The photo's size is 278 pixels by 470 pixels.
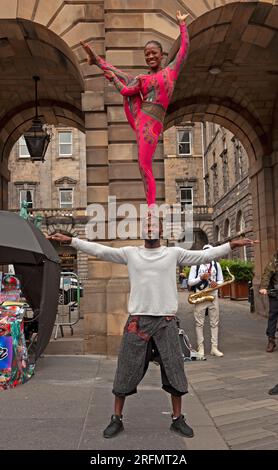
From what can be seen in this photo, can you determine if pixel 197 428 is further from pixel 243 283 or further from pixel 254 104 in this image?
pixel 243 283

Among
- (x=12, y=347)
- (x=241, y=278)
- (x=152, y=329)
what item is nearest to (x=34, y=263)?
(x=12, y=347)

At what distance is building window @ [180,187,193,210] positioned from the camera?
158 ft

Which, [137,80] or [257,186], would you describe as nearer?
[137,80]

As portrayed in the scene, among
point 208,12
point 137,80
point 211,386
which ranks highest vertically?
point 208,12

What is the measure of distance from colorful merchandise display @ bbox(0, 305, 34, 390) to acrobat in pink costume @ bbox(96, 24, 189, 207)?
9.73 feet

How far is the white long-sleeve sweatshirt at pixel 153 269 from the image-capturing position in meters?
4.58

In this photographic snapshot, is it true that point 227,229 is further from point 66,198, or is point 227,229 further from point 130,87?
point 130,87

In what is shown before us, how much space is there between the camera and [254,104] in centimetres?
1515

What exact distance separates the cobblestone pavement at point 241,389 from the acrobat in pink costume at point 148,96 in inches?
114

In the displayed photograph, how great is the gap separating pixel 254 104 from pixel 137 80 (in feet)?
25.0

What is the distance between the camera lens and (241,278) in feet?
78.7

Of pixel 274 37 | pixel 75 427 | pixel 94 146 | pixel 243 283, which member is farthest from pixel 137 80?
pixel 243 283

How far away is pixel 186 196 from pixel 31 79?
34.8 m

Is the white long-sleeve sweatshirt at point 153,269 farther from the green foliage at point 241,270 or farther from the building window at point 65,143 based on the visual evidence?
the building window at point 65,143
